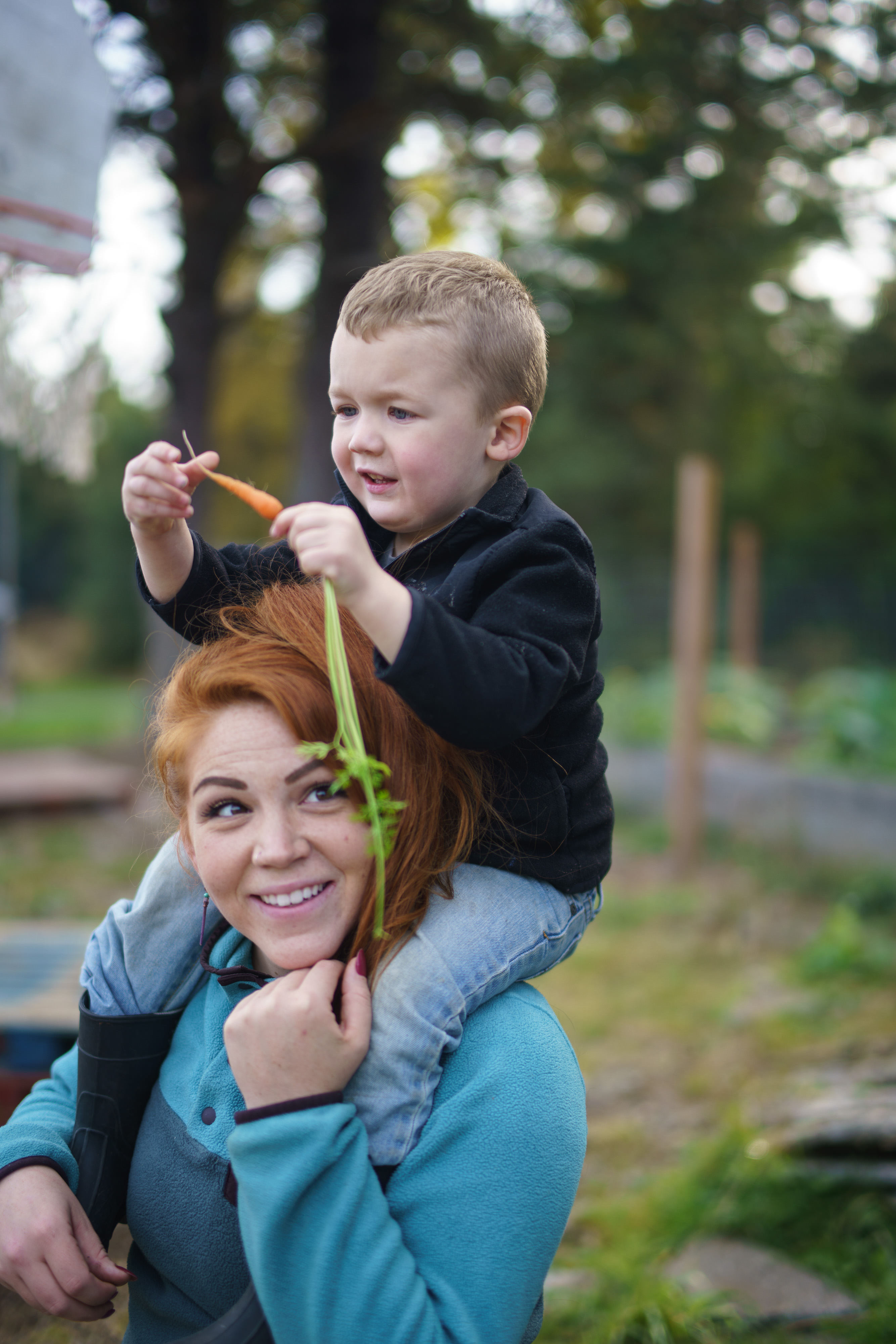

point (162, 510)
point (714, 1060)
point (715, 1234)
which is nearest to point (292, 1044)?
point (162, 510)

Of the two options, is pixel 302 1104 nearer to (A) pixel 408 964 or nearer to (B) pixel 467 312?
(A) pixel 408 964

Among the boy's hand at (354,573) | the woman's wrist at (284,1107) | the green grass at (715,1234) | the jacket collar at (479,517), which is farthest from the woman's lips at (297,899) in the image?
the green grass at (715,1234)

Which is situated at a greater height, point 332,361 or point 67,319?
point 67,319

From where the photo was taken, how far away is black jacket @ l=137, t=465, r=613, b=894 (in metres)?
1.24

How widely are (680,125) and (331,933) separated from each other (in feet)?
26.4

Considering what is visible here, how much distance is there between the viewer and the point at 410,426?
145 cm

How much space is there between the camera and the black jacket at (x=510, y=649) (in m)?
1.24

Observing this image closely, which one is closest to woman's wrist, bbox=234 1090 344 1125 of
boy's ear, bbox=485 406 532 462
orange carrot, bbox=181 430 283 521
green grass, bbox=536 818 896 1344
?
orange carrot, bbox=181 430 283 521

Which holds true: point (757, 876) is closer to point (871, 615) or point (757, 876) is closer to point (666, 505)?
point (871, 615)

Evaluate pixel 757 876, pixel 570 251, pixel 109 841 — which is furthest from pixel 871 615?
pixel 109 841

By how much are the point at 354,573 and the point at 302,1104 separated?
648 mm

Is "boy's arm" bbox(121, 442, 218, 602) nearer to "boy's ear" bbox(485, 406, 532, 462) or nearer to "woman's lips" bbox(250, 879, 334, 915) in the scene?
"boy's ear" bbox(485, 406, 532, 462)

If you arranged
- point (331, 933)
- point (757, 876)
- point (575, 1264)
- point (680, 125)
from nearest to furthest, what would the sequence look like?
point (331, 933)
point (575, 1264)
point (757, 876)
point (680, 125)

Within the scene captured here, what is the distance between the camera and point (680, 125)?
7906 millimetres
